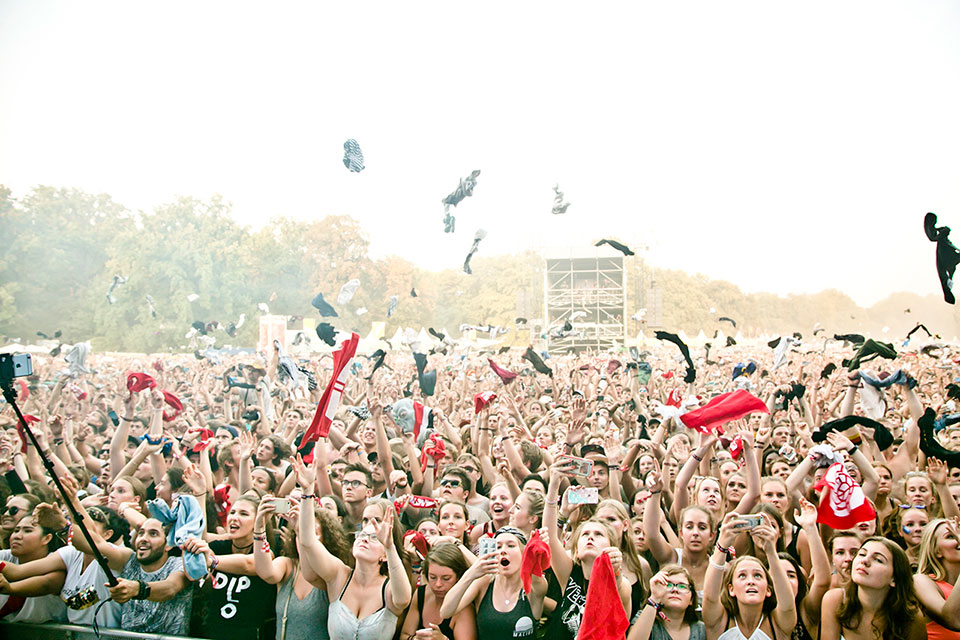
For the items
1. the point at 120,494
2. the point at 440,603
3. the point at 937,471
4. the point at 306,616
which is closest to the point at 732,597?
the point at 440,603

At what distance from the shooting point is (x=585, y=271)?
13.0 metres

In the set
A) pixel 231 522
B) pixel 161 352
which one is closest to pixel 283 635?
pixel 231 522

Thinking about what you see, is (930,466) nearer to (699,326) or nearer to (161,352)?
(699,326)

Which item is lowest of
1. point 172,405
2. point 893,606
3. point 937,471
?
point 893,606

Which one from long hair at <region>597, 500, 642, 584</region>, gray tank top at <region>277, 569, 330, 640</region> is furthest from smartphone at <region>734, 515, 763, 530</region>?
gray tank top at <region>277, 569, 330, 640</region>

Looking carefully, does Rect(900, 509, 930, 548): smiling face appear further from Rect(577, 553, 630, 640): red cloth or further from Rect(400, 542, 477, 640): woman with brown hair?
Rect(400, 542, 477, 640): woman with brown hair

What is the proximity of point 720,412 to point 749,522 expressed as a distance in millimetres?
851

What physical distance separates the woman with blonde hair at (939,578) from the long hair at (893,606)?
0.06 m

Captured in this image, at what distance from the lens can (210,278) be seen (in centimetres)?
1354

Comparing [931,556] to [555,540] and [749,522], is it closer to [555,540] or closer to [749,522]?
[749,522]

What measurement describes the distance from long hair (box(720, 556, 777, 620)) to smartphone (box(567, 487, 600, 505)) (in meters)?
0.70

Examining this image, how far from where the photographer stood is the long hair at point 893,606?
2.83 m

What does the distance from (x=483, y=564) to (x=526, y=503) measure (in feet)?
2.13

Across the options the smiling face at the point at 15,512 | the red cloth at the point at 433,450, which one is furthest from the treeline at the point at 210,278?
the smiling face at the point at 15,512
